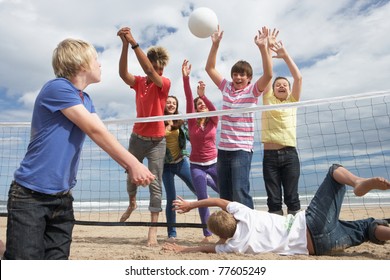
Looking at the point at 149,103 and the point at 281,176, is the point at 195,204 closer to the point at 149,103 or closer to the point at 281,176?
the point at 281,176

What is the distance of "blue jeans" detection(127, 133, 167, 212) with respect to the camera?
4551 mm

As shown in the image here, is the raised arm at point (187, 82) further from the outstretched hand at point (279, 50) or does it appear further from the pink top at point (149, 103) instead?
the outstretched hand at point (279, 50)

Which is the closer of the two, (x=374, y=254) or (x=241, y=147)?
(x=374, y=254)

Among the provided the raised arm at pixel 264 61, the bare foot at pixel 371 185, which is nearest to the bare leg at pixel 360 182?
the bare foot at pixel 371 185

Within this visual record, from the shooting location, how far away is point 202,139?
4.83 meters

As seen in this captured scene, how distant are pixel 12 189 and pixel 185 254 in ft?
6.08

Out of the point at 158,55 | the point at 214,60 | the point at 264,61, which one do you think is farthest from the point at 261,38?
the point at 158,55

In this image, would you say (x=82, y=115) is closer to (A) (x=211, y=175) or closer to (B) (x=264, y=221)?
(B) (x=264, y=221)

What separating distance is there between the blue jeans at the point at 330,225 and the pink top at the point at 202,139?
1679 mm

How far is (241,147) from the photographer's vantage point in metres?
4.13

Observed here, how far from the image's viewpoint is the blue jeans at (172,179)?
199 inches

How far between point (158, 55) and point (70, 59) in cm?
240

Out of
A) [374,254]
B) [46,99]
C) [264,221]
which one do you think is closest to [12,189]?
[46,99]

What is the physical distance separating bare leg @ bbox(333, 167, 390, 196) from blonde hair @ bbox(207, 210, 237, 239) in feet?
3.15
